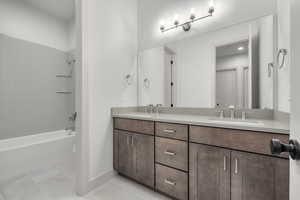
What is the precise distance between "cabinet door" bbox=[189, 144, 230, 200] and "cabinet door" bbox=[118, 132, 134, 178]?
0.79 m

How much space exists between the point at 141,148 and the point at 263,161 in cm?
116

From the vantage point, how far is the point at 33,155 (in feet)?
6.86

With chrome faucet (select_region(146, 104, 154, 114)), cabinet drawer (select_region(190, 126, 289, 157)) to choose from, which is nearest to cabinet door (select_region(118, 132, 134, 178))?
chrome faucet (select_region(146, 104, 154, 114))

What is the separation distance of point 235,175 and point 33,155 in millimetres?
2511

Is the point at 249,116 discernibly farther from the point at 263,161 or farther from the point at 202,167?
the point at 202,167

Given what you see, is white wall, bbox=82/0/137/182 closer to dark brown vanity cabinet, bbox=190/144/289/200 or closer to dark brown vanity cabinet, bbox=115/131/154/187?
dark brown vanity cabinet, bbox=115/131/154/187

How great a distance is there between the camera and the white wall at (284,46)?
1149mm

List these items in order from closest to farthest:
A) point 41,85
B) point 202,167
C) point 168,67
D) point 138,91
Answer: point 202,167
point 168,67
point 138,91
point 41,85

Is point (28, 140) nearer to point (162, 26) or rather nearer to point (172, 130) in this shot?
point (172, 130)

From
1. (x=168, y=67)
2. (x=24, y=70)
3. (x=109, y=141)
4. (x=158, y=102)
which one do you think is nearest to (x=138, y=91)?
(x=158, y=102)

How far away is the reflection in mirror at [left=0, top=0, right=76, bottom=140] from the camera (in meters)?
2.42

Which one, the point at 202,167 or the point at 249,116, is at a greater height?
the point at 249,116

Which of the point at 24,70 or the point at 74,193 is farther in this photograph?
the point at 24,70

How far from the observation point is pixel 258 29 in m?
1.55
